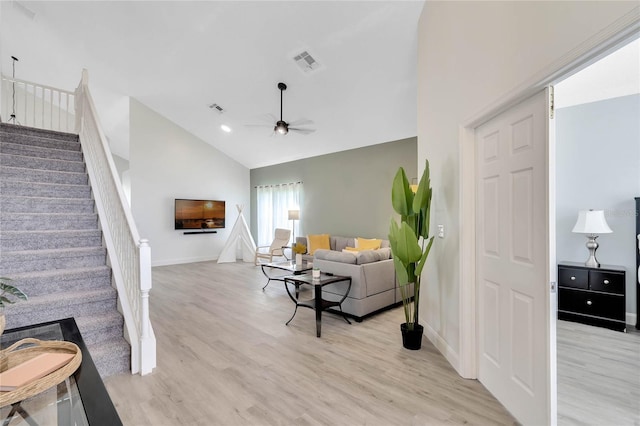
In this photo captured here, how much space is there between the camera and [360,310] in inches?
141

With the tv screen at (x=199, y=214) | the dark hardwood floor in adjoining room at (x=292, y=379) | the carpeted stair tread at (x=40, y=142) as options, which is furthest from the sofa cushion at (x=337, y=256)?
the tv screen at (x=199, y=214)

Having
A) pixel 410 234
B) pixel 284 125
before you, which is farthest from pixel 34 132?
pixel 410 234

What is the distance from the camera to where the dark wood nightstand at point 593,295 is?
323 cm

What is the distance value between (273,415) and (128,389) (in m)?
1.15

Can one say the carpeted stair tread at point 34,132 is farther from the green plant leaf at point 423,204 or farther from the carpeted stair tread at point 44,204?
the green plant leaf at point 423,204

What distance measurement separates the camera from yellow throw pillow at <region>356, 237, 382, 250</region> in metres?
5.67

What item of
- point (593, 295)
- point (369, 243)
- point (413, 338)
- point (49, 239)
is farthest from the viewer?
point (369, 243)

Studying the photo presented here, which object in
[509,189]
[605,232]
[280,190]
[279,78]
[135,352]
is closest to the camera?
[509,189]

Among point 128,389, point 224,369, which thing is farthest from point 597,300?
point 128,389

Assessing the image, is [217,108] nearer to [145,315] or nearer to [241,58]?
Answer: [241,58]

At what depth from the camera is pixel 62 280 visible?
2674 mm

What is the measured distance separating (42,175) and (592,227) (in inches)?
254

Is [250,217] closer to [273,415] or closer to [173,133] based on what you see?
[173,133]

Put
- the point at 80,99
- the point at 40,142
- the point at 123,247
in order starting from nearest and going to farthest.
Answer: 1. the point at 123,247
2. the point at 40,142
3. the point at 80,99
